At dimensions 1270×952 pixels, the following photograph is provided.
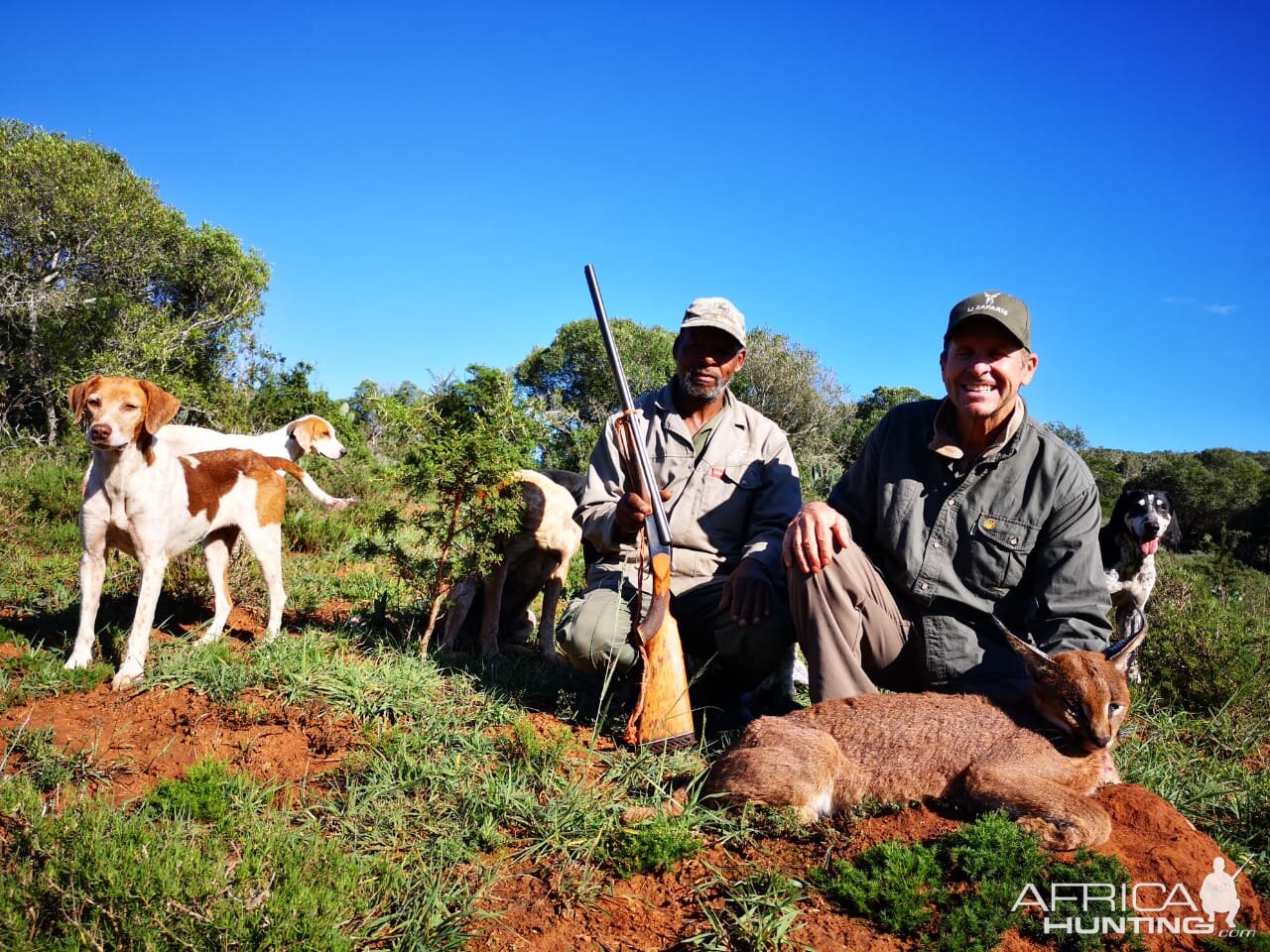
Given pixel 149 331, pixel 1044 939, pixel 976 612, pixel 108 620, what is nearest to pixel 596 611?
pixel 976 612

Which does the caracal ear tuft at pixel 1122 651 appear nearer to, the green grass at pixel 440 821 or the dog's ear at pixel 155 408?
the green grass at pixel 440 821

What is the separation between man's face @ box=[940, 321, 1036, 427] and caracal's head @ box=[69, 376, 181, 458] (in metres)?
4.65

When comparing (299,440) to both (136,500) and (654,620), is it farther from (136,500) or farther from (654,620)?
(654,620)

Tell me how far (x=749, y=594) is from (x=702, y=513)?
2.62 ft

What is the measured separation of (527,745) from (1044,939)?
220 cm

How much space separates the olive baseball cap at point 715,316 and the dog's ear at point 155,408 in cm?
323

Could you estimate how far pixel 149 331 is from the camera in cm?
1466

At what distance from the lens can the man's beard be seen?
5.18m

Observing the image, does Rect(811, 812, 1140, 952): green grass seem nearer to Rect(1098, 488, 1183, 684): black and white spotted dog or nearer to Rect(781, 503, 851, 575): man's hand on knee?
Rect(781, 503, 851, 575): man's hand on knee

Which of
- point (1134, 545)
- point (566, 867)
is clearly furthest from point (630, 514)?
point (1134, 545)

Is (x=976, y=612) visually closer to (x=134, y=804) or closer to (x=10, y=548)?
(x=134, y=804)

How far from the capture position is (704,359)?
515 centimetres

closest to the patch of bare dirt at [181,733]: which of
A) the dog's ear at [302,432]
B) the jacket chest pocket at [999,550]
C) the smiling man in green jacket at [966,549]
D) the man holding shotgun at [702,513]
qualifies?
the man holding shotgun at [702,513]

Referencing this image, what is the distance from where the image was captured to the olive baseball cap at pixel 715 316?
499cm
